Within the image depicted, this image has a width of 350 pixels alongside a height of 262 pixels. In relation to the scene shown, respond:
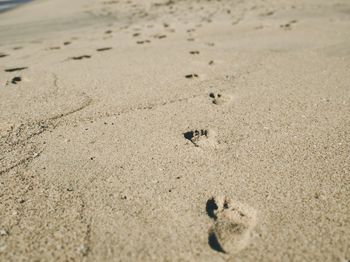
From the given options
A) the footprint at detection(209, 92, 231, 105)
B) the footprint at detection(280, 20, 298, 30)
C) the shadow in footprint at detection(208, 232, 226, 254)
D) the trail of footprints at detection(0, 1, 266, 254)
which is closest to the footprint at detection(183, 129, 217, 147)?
the trail of footprints at detection(0, 1, 266, 254)

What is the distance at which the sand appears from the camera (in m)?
1.41

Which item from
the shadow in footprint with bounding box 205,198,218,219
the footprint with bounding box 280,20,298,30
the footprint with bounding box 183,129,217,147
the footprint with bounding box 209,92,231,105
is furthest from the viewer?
the footprint with bounding box 280,20,298,30

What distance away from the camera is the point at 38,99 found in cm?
265

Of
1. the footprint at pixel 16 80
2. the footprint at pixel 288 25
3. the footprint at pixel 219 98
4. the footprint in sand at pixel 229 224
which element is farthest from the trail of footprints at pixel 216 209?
the footprint at pixel 288 25

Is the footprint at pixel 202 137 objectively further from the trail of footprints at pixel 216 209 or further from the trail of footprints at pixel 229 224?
the trail of footprints at pixel 229 224

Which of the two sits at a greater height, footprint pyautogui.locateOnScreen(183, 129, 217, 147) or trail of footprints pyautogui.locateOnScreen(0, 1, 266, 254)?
trail of footprints pyautogui.locateOnScreen(0, 1, 266, 254)

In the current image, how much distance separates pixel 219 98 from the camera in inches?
101

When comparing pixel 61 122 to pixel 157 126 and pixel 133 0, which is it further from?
pixel 133 0

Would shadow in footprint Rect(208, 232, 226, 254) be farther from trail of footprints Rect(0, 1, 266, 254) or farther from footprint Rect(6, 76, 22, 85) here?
footprint Rect(6, 76, 22, 85)

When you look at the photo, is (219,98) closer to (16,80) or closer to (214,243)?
(214,243)

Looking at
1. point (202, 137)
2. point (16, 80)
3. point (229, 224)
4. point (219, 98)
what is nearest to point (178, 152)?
point (202, 137)

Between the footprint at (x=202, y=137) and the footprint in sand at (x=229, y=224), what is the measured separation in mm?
471

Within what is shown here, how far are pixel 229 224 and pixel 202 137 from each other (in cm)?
70

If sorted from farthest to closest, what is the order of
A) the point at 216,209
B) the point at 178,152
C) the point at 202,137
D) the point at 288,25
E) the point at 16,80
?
1. the point at 288,25
2. the point at 16,80
3. the point at 202,137
4. the point at 178,152
5. the point at 216,209
